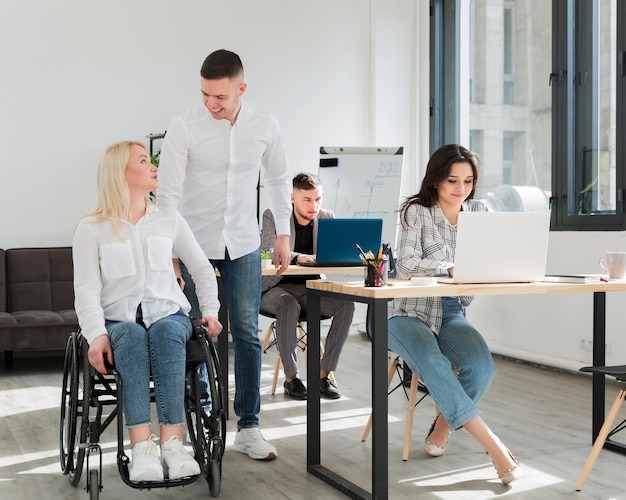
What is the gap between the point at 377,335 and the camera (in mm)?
2602

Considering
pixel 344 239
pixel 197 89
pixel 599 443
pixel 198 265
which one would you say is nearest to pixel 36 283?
pixel 197 89

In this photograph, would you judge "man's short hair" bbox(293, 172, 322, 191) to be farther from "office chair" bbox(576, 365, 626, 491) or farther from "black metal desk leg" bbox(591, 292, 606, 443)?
"office chair" bbox(576, 365, 626, 491)

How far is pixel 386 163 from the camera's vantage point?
6113 mm

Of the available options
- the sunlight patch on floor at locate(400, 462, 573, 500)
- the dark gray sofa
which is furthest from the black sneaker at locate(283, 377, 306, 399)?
the dark gray sofa

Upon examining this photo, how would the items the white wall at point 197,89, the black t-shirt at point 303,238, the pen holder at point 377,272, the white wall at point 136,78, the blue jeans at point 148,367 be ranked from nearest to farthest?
the blue jeans at point 148,367, the pen holder at point 377,272, the black t-shirt at point 303,238, the white wall at point 197,89, the white wall at point 136,78

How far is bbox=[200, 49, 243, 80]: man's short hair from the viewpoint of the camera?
3.02 meters

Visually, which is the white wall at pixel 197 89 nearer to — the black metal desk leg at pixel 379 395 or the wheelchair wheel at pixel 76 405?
the black metal desk leg at pixel 379 395

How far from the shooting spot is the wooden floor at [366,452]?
9.25ft

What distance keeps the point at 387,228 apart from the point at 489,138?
106cm

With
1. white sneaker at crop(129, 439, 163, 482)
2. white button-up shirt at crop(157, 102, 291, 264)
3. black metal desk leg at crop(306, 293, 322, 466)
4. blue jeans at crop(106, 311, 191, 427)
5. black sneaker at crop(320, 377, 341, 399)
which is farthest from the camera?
black sneaker at crop(320, 377, 341, 399)

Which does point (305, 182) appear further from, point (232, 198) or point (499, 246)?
point (499, 246)

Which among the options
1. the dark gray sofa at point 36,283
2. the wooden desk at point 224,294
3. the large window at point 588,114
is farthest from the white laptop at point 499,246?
the dark gray sofa at point 36,283

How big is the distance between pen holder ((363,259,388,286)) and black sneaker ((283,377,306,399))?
1.82 m

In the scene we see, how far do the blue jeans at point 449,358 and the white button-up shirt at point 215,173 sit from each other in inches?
28.4
